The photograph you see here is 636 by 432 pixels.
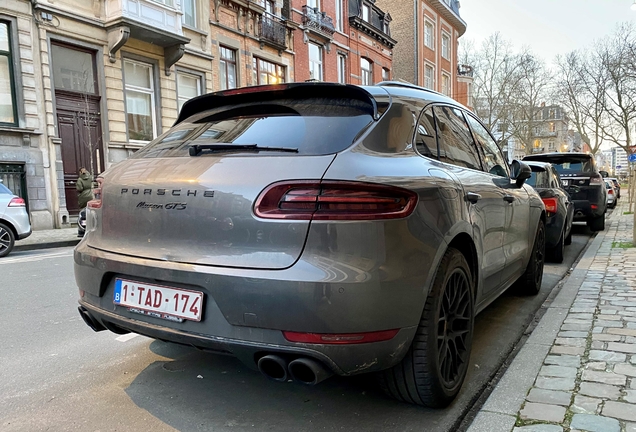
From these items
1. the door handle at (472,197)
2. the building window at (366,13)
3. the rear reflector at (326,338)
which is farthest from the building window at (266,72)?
the rear reflector at (326,338)

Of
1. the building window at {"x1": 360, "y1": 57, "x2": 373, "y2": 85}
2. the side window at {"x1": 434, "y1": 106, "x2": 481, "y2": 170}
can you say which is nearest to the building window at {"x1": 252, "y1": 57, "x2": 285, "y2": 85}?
the building window at {"x1": 360, "y1": 57, "x2": 373, "y2": 85}

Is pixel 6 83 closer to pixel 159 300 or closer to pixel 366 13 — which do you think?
pixel 159 300

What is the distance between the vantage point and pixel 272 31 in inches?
818

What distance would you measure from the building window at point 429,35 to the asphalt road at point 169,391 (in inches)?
1440

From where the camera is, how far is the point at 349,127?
2221 millimetres

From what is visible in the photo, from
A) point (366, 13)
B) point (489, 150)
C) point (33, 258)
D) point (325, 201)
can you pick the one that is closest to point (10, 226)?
point (33, 258)

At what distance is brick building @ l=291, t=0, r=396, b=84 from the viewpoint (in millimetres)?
22797

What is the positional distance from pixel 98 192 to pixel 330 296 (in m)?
1.55

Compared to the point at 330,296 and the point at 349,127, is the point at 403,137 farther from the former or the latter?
the point at 330,296

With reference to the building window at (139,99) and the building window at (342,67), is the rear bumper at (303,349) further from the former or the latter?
the building window at (342,67)

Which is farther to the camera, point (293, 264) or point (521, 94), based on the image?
point (521, 94)

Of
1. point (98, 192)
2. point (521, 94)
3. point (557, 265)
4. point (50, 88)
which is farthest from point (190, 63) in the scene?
point (521, 94)

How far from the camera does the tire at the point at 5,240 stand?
8.48 metres

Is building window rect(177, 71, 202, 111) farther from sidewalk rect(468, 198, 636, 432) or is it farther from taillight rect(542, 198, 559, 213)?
sidewalk rect(468, 198, 636, 432)
